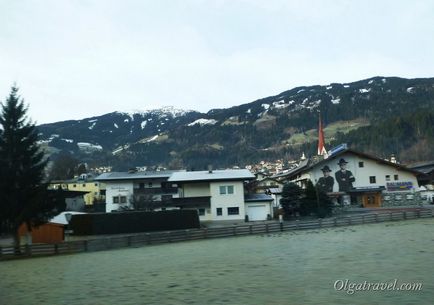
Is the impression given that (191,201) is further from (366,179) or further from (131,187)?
(366,179)

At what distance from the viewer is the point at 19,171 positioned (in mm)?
32656

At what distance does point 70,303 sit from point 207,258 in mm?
10315

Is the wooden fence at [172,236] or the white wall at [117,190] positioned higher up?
the white wall at [117,190]

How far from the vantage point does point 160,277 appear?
50.6 ft

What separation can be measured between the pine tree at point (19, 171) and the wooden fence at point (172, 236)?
9.52ft

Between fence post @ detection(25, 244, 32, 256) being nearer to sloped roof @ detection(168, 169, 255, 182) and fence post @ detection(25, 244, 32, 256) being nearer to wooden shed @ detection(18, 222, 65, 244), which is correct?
wooden shed @ detection(18, 222, 65, 244)

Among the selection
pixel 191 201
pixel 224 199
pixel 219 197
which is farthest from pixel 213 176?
pixel 191 201

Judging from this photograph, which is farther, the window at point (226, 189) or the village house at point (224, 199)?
the window at point (226, 189)

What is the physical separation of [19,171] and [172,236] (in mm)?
12101

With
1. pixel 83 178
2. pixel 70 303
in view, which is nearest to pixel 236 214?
pixel 70 303

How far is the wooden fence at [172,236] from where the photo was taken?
2997cm

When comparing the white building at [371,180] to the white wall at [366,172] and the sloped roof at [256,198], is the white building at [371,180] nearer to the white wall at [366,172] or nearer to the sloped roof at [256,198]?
the white wall at [366,172]

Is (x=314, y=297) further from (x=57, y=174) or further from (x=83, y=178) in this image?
(x=57, y=174)

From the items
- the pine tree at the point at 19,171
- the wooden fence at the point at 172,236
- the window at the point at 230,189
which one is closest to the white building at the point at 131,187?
the window at the point at 230,189
